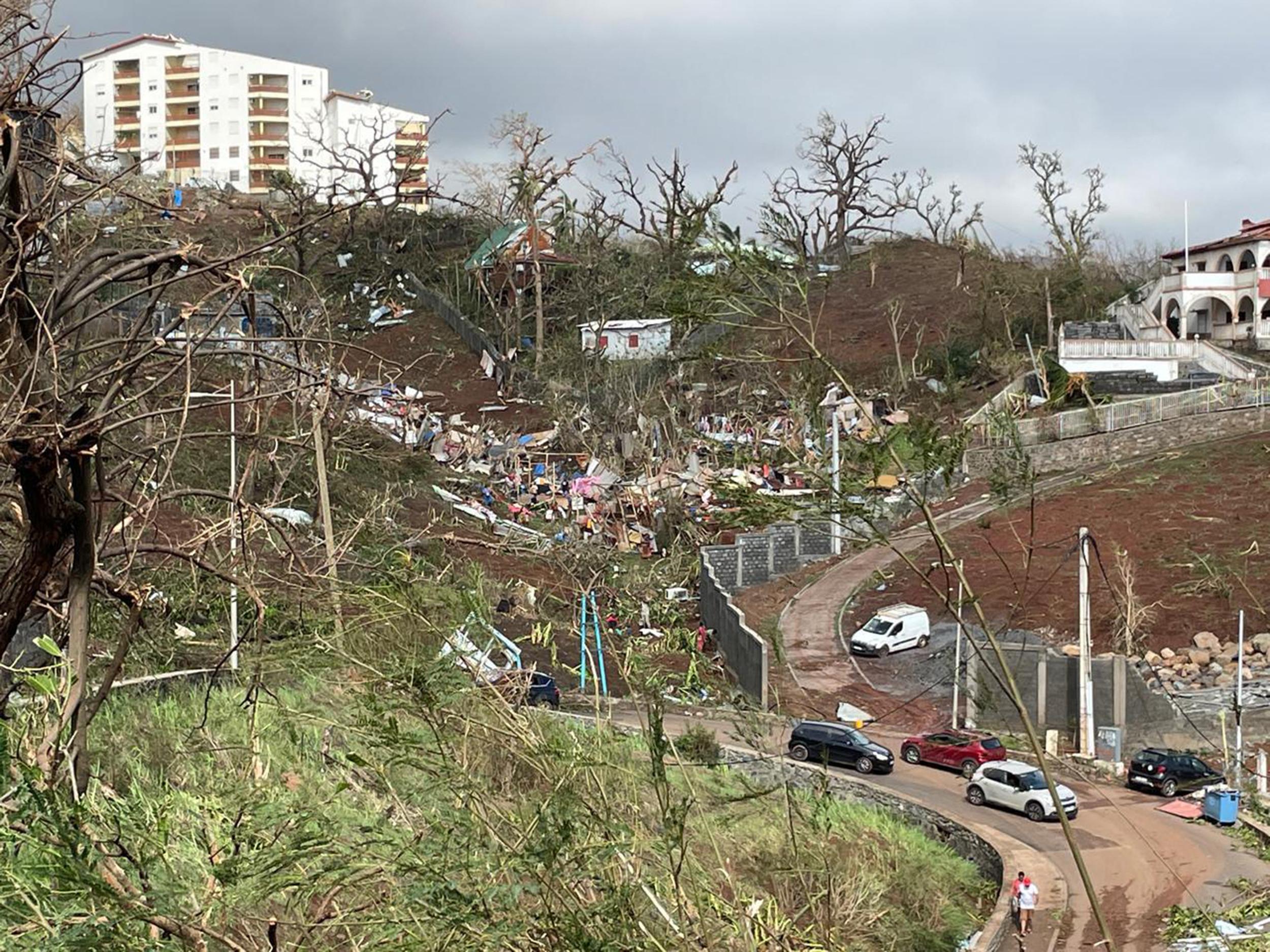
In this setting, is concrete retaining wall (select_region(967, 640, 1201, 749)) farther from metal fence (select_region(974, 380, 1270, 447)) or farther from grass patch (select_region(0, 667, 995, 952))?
grass patch (select_region(0, 667, 995, 952))

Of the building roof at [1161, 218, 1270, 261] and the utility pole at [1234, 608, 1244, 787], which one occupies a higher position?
the building roof at [1161, 218, 1270, 261]

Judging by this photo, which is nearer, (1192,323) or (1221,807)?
(1221,807)

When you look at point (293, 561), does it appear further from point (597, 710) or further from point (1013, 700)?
point (1013, 700)

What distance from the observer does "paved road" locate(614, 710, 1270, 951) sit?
1438 centimetres

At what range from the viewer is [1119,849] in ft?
57.6

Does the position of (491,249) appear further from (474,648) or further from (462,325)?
(474,648)

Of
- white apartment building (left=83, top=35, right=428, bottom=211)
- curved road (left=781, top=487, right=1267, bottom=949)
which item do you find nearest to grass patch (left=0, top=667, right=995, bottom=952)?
curved road (left=781, top=487, right=1267, bottom=949)

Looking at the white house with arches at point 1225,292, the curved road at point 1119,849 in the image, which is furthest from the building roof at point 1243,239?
the curved road at point 1119,849

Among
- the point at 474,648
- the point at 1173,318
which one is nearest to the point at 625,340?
the point at 1173,318

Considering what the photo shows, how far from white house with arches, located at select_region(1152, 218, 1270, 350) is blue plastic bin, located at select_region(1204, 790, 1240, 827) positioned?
3159cm

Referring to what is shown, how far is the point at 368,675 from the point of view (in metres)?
5.02

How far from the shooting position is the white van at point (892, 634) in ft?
90.1

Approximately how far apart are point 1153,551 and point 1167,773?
11090mm

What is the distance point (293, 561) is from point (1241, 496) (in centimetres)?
3281
